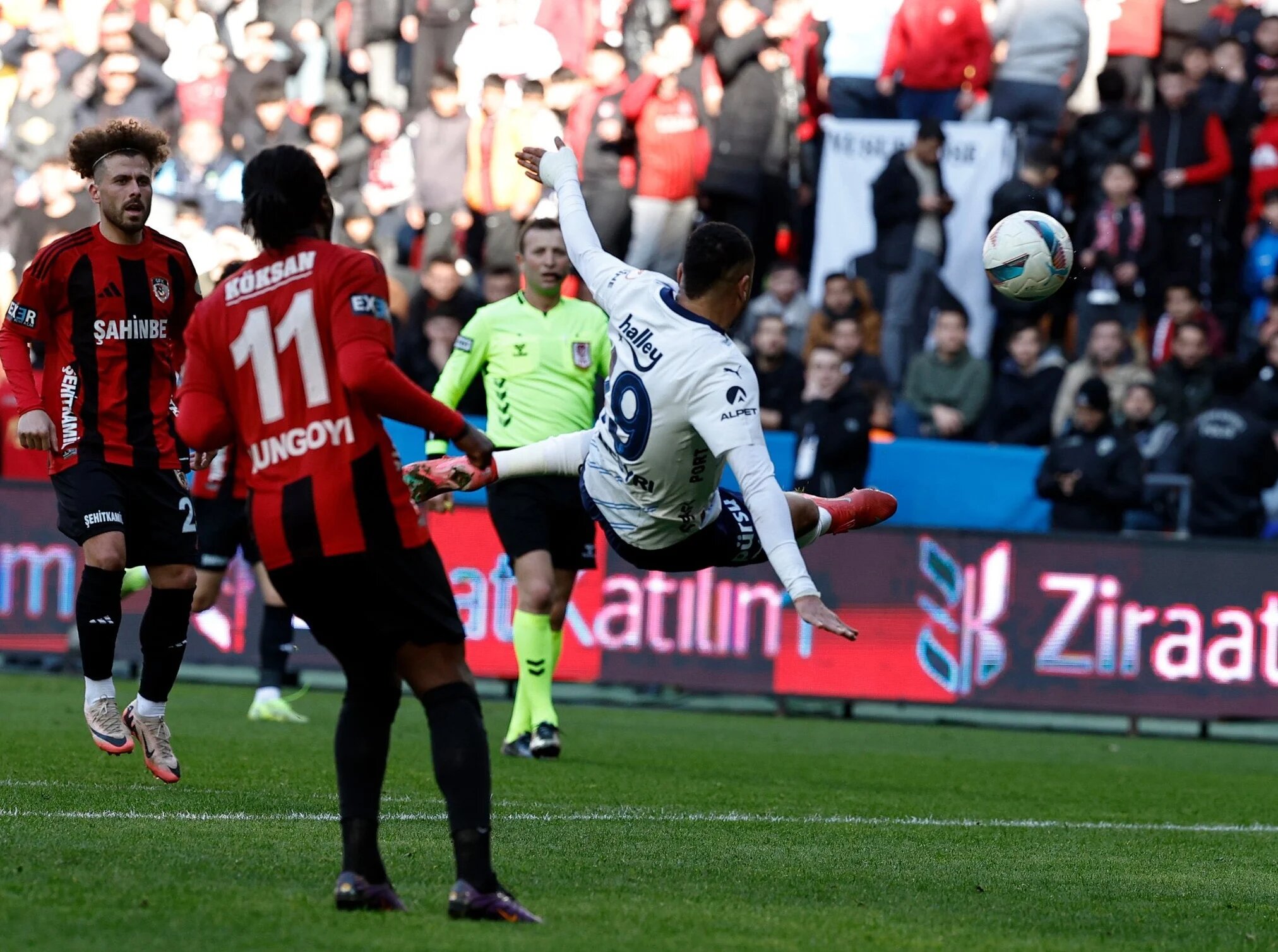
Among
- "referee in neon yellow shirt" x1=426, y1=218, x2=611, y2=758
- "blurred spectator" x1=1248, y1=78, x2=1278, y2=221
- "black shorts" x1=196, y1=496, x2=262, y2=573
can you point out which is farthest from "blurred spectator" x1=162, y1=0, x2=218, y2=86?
"referee in neon yellow shirt" x1=426, y1=218, x2=611, y2=758

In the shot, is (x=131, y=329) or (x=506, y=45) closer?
(x=131, y=329)

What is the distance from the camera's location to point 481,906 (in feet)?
17.9

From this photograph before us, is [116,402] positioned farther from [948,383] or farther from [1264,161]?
[1264,161]

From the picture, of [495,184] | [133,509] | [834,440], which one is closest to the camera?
[133,509]

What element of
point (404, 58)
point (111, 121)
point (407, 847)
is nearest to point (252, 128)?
point (404, 58)

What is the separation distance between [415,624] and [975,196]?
44.3ft

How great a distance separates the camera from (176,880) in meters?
5.99

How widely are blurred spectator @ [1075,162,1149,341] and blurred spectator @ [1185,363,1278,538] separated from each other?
2055mm

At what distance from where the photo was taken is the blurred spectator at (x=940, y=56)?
1858 centimetres

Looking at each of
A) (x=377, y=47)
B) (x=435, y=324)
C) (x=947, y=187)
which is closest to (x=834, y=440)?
(x=947, y=187)

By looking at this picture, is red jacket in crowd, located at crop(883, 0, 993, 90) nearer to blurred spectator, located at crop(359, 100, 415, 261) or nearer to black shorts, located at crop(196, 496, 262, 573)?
blurred spectator, located at crop(359, 100, 415, 261)

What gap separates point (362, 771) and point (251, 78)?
17.9 meters

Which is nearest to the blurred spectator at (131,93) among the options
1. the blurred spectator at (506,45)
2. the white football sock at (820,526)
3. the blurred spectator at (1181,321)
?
the blurred spectator at (506,45)

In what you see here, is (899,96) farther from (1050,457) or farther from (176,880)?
(176,880)
